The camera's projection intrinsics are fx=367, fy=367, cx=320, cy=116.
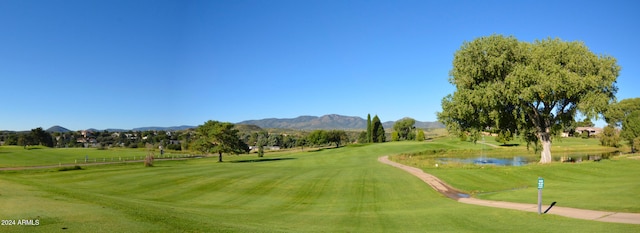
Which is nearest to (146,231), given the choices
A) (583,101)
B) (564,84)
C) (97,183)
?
(97,183)

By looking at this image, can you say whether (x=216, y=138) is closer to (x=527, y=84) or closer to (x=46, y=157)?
(x=46, y=157)

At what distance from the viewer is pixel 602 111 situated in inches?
1501

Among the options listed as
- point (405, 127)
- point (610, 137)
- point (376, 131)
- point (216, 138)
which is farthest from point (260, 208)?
point (405, 127)

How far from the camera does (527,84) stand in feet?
124

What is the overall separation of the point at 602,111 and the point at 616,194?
24600mm

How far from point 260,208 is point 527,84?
32.0m

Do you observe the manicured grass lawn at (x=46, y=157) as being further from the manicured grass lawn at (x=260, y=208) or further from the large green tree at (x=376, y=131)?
the large green tree at (x=376, y=131)

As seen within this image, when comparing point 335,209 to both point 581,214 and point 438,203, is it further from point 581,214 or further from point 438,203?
point 581,214

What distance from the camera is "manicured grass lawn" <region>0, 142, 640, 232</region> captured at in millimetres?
10547

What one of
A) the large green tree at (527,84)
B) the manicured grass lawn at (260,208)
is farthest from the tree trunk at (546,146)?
the manicured grass lawn at (260,208)

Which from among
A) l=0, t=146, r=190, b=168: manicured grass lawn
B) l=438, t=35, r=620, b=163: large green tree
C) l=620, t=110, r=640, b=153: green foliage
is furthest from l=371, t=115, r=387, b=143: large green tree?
l=438, t=35, r=620, b=163: large green tree

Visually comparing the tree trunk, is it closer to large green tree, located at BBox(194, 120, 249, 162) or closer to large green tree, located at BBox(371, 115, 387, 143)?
large green tree, located at BBox(194, 120, 249, 162)

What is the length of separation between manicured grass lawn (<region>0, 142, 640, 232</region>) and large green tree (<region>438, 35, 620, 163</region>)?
1534cm

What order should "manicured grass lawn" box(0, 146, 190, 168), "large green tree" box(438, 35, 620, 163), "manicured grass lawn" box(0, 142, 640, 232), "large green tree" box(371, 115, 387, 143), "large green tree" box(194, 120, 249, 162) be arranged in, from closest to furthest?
"manicured grass lawn" box(0, 142, 640, 232) < "large green tree" box(438, 35, 620, 163) < "manicured grass lawn" box(0, 146, 190, 168) < "large green tree" box(194, 120, 249, 162) < "large green tree" box(371, 115, 387, 143)
